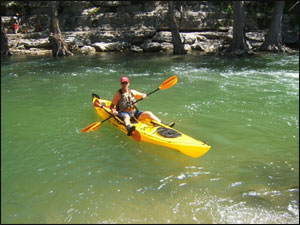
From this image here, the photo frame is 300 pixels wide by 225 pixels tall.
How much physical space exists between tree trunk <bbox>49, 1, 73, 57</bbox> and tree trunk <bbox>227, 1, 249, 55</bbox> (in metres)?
8.18

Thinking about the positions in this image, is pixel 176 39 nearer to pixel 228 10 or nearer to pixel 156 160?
pixel 228 10

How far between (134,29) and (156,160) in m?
14.1

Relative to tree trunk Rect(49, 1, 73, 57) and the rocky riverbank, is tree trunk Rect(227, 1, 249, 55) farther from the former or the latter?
tree trunk Rect(49, 1, 73, 57)

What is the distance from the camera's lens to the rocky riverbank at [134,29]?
1542 centimetres

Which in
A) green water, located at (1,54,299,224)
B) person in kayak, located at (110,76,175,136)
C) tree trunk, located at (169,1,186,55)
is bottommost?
green water, located at (1,54,299,224)

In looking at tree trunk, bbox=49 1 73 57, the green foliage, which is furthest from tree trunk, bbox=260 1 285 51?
tree trunk, bbox=49 1 73 57

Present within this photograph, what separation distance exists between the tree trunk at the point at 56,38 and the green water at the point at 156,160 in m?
6.08

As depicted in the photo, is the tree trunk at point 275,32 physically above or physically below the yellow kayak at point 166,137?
above

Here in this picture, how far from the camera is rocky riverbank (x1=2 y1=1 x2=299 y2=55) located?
15.4m

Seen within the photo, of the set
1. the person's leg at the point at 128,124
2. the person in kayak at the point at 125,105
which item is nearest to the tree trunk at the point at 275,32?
the person in kayak at the point at 125,105

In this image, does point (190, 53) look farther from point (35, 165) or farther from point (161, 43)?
point (35, 165)

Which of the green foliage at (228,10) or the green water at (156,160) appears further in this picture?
the green foliage at (228,10)

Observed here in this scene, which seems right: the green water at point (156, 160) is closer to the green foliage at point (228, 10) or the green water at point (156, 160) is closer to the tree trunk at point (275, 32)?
the tree trunk at point (275, 32)

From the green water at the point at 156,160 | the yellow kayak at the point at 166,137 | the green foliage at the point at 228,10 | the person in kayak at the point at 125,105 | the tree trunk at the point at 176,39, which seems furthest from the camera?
the green foliage at the point at 228,10
